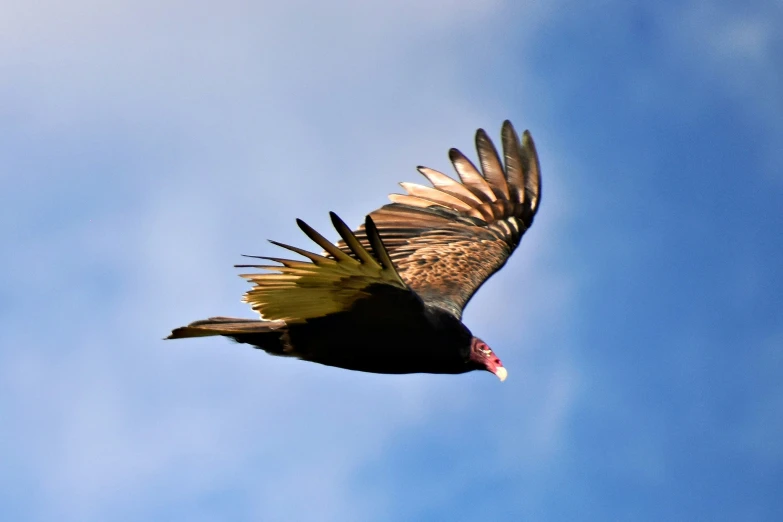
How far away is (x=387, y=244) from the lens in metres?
8.59

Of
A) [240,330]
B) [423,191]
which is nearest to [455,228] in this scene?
[423,191]

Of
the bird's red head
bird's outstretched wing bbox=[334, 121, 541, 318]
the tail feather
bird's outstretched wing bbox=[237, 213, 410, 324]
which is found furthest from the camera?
bird's outstretched wing bbox=[334, 121, 541, 318]

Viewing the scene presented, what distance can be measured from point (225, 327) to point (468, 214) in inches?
125

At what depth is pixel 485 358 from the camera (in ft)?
23.1

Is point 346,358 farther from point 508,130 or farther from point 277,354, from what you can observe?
point 508,130

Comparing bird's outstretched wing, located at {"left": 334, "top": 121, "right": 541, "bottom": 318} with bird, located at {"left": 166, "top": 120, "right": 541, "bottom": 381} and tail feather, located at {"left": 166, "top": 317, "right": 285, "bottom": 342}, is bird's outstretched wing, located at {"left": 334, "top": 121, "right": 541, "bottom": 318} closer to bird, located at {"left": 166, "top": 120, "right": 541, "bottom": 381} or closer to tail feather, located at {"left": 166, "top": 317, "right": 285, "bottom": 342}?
bird, located at {"left": 166, "top": 120, "right": 541, "bottom": 381}

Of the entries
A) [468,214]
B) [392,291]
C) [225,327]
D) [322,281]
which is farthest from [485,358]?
[468,214]

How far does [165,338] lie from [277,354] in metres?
0.71

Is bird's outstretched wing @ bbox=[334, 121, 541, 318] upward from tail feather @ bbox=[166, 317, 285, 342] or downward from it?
upward

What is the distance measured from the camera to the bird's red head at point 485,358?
6.98 meters

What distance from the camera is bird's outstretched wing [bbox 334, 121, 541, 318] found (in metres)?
8.42

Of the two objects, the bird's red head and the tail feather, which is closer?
the tail feather

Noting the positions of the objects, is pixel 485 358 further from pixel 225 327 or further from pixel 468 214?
pixel 468 214

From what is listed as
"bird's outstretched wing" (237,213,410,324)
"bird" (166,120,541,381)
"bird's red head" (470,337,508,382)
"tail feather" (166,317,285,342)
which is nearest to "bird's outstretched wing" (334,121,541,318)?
"bird" (166,120,541,381)
